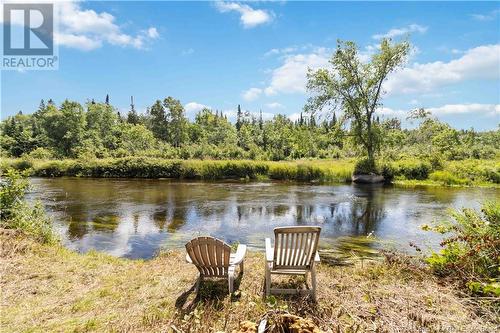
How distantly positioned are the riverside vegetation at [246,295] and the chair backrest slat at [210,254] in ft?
1.22

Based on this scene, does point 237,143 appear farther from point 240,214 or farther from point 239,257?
point 239,257

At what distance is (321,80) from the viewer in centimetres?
2805

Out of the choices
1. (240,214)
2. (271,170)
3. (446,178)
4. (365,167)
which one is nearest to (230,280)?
(240,214)

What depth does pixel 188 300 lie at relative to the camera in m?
4.78

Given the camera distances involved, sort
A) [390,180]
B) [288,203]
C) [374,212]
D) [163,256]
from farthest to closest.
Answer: [390,180], [288,203], [374,212], [163,256]

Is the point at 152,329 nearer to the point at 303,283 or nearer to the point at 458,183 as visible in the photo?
the point at 303,283

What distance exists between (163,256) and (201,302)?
3.10m

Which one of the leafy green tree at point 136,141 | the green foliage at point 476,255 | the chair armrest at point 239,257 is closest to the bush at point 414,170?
the green foliage at point 476,255

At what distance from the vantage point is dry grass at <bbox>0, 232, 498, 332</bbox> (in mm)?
3881

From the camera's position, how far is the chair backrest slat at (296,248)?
15.5 feet

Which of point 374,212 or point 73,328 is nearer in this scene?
point 73,328

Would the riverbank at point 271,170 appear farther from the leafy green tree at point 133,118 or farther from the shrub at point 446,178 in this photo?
the leafy green tree at point 133,118

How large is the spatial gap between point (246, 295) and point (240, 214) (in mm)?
8331

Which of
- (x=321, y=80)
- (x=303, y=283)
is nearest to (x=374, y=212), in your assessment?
(x=303, y=283)
